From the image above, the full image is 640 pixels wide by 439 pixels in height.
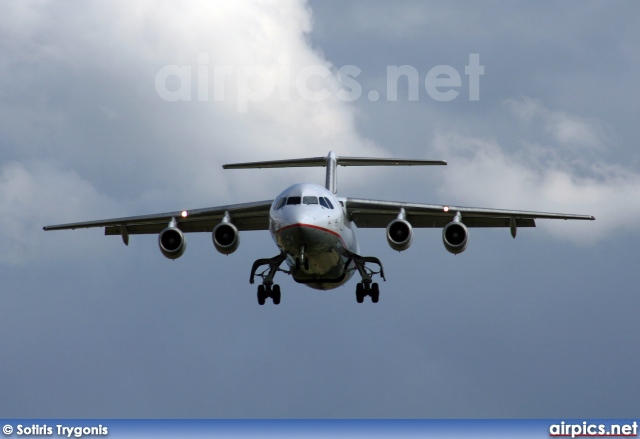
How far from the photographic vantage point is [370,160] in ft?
87.6

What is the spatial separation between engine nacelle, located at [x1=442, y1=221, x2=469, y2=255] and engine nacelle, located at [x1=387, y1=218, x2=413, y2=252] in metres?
0.84

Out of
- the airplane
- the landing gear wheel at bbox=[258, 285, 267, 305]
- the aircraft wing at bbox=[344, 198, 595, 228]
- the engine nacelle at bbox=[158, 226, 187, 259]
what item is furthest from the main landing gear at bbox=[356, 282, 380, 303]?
the engine nacelle at bbox=[158, 226, 187, 259]

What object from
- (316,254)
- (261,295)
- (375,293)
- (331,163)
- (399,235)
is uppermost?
(331,163)

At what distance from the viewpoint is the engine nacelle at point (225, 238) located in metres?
24.4

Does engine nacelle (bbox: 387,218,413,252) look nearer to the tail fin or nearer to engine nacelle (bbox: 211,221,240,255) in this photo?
the tail fin

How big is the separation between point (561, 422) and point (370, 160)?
816 cm

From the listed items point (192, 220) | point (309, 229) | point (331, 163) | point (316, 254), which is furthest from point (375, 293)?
point (309, 229)

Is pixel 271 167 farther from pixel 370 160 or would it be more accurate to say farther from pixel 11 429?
pixel 11 429

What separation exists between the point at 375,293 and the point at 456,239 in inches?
121

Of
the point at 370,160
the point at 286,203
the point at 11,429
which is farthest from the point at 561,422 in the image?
the point at 11,429

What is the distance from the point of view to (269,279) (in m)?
25.0

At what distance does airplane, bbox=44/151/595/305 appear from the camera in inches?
864

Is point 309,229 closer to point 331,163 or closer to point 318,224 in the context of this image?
point 318,224

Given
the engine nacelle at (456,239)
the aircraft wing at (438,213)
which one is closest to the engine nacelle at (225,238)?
the aircraft wing at (438,213)
